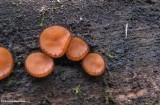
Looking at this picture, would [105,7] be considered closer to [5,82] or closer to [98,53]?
[98,53]

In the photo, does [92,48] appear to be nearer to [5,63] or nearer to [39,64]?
[39,64]

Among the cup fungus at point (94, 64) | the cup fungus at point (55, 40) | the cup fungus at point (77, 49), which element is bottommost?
the cup fungus at point (94, 64)

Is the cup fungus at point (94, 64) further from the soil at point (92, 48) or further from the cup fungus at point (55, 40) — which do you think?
the cup fungus at point (55, 40)

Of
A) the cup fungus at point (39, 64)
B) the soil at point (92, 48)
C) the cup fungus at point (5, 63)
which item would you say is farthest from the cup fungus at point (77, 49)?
the cup fungus at point (5, 63)

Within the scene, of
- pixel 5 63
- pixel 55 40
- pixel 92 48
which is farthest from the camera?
pixel 92 48

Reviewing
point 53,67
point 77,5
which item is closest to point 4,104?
point 53,67

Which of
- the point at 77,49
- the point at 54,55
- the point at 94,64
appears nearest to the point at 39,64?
the point at 54,55
